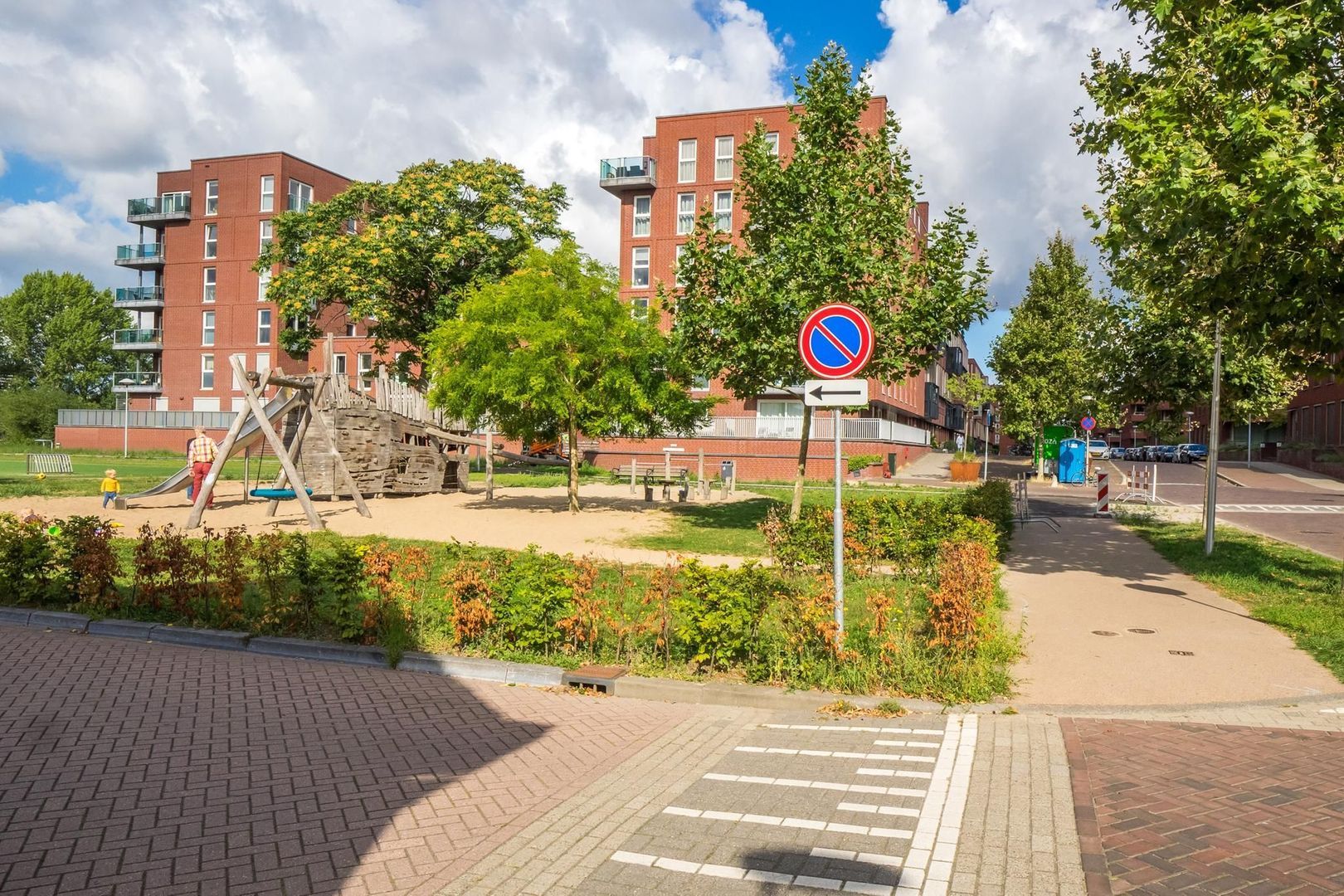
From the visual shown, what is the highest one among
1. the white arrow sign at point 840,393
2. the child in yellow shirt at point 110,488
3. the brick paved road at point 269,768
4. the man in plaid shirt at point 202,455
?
the white arrow sign at point 840,393

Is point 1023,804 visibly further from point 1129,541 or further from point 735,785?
point 1129,541

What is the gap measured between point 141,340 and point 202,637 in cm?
6453

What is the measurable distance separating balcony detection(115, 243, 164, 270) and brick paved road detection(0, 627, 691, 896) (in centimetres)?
6509

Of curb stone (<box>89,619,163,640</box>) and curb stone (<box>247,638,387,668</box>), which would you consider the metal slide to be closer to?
curb stone (<box>89,619,163,640</box>)

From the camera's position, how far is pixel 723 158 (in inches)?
1930

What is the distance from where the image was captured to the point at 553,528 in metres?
19.0

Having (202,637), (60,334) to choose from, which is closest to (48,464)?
(202,637)

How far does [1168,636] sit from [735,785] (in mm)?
6032

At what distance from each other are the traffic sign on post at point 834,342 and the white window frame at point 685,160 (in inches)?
1691

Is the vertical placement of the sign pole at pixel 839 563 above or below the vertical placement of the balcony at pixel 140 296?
below

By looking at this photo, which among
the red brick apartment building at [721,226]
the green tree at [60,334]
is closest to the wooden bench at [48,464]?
the red brick apartment building at [721,226]

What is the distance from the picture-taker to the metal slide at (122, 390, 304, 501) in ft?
67.2

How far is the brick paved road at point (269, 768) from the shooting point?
4.30 m

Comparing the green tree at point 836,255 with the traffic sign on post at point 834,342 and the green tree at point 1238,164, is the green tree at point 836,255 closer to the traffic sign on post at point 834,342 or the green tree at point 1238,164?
the green tree at point 1238,164
